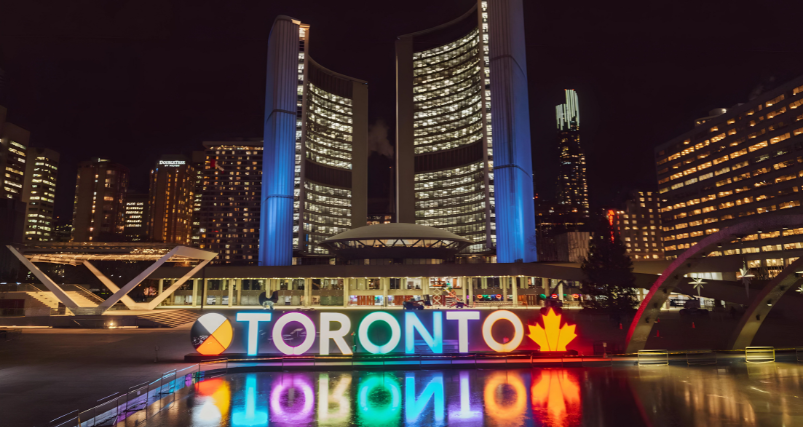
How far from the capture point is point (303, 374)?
19.0 meters

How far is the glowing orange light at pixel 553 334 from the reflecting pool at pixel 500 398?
1593mm

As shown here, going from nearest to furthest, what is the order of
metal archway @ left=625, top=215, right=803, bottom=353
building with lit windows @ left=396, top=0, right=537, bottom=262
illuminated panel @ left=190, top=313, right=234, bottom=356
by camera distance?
metal archway @ left=625, top=215, right=803, bottom=353 < illuminated panel @ left=190, top=313, right=234, bottom=356 < building with lit windows @ left=396, top=0, right=537, bottom=262

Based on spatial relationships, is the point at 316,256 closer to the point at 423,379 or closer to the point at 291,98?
the point at 291,98

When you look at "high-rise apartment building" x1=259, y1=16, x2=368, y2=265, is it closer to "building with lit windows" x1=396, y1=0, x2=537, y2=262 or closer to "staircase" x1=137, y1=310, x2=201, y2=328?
"building with lit windows" x1=396, y1=0, x2=537, y2=262

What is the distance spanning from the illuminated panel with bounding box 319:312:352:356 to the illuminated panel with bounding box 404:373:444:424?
3.33 m

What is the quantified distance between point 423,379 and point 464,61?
12970 cm

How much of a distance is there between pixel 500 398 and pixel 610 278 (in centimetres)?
3364

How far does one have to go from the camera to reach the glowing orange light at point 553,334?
20656mm

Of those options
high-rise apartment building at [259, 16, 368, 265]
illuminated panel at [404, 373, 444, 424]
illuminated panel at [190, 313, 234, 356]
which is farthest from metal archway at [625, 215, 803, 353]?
high-rise apartment building at [259, 16, 368, 265]

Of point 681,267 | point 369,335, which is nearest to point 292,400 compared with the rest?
point 369,335

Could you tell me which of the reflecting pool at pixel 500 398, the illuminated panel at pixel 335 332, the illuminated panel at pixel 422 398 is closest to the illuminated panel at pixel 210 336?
the reflecting pool at pixel 500 398

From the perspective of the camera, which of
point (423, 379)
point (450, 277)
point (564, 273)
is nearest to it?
point (423, 379)

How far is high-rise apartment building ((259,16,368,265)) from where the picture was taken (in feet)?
353

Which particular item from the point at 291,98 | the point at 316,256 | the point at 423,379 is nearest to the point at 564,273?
the point at 423,379
